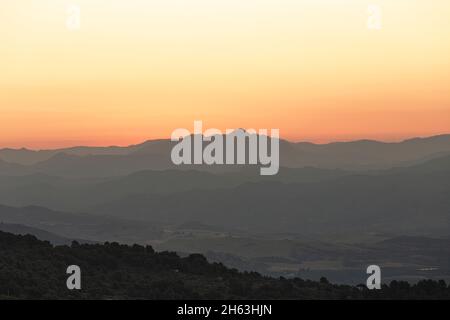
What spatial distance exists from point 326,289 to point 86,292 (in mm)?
19303

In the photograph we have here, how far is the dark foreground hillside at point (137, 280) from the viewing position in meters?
66.9

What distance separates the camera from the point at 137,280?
73688 millimetres

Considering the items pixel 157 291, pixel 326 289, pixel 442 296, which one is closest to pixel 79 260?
pixel 157 291

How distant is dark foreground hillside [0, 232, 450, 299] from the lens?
66.9 metres
